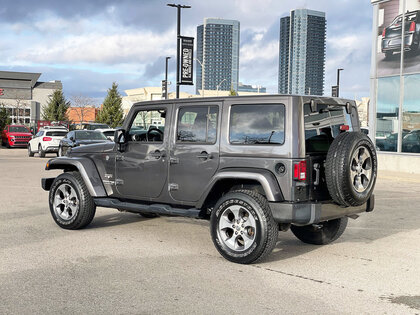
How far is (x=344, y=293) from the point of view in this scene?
480cm

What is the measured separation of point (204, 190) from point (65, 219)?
2604mm

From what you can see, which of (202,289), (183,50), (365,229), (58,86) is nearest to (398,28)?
(183,50)

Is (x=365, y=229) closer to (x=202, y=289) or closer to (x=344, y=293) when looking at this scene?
(x=344, y=293)

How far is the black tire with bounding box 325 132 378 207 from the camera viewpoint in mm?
5594

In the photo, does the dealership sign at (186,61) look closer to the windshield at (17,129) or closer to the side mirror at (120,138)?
the windshield at (17,129)

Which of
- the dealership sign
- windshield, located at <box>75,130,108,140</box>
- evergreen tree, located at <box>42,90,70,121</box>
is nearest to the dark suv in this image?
windshield, located at <box>75,130,108,140</box>

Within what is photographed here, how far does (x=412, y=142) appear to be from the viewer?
19141 millimetres

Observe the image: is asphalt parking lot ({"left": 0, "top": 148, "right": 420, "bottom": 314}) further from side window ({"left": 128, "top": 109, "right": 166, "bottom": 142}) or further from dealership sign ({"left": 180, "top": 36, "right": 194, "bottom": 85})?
dealership sign ({"left": 180, "top": 36, "right": 194, "bottom": 85})

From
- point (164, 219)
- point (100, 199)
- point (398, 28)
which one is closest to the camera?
point (100, 199)

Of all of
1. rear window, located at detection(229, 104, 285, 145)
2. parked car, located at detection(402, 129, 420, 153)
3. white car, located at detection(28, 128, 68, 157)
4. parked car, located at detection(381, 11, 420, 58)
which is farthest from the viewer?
white car, located at detection(28, 128, 68, 157)

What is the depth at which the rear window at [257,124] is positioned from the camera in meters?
5.73

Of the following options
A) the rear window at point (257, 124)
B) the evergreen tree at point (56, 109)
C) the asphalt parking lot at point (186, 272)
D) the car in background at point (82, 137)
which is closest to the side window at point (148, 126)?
the rear window at point (257, 124)

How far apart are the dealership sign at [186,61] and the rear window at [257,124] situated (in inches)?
743

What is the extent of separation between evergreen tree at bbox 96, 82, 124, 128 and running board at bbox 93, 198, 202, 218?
50957 millimetres
